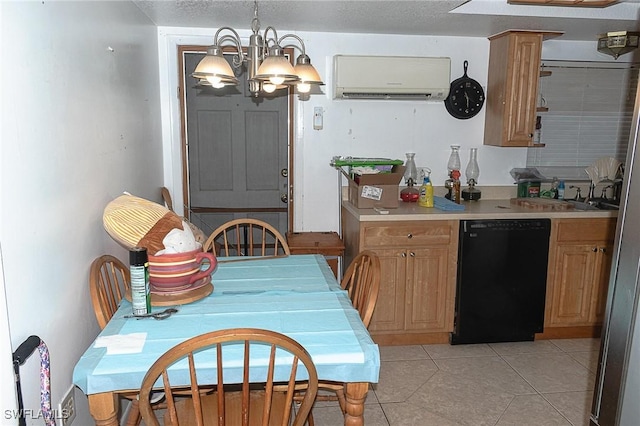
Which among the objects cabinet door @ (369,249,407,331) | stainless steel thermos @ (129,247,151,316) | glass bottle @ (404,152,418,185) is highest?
glass bottle @ (404,152,418,185)

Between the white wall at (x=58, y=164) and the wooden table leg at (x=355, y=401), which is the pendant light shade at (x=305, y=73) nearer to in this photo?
the white wall at (x=58, y=164)

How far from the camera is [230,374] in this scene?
1.50 metres

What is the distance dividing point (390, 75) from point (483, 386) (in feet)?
6.97

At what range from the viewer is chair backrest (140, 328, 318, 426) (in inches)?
51.5

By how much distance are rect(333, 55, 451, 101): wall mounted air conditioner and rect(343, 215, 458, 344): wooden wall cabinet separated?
97 cm

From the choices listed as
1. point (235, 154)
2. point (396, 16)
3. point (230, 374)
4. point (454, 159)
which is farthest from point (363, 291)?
point (235, 154)

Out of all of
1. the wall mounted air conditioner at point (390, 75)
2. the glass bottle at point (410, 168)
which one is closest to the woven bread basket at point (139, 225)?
the wall mounted air conditioner at point (390, 75)

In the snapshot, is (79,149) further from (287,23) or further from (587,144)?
(587,144)

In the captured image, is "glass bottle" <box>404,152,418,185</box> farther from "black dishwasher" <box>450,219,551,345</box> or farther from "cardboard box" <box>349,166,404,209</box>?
"black dishwasher" <box>450,219,551,345</box>

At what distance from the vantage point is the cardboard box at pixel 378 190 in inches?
131

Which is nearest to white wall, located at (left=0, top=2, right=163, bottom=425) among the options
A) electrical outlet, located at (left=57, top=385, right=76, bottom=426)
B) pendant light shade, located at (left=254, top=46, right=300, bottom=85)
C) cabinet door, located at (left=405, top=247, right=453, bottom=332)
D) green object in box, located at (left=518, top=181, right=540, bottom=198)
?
electrical outlet, located at (left=57, top=385, right=76, bottom=426)

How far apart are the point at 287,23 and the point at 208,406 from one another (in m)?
2.52

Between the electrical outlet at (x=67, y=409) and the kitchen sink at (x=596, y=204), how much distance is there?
3255mm

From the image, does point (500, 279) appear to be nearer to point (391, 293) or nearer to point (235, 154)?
point (391, 293)
